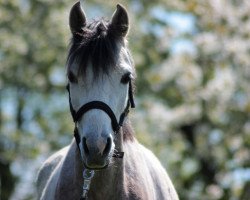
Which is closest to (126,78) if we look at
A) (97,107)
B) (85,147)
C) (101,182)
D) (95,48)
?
(95,48)

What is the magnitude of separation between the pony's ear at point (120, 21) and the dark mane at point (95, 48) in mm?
70

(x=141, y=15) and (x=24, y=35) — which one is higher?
(x=141, y=15)

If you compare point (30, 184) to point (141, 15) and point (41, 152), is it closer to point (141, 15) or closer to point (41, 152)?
point (41, 152)

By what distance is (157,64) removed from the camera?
34.0 m

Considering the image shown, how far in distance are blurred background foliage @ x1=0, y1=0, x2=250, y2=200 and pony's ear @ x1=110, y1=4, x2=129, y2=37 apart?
18224mm

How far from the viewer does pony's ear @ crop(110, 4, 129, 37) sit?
7180 millimetres

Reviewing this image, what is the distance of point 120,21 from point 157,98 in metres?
26.1

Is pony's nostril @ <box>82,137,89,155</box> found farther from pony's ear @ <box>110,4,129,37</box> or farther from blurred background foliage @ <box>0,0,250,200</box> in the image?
blurred background foliage @ <box>0,0,250,200</box>

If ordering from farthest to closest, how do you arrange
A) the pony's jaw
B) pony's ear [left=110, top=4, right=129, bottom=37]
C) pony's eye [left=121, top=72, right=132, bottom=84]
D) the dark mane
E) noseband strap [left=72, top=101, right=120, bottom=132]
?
1. pony's ear [left=110, top=4, right=129, bottom=37]
2. pony's eye [left=121, top=72, right=132, bottom=84]
3. the dark mane
4. noseband strap [left=72, top=101, right=120, bottom=132]
5. the pony's jaw

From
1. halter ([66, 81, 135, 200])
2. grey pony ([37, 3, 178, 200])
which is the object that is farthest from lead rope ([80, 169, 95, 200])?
grey pony ([37, 3, 178, 200])

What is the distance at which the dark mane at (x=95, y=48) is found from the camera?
6781 mm

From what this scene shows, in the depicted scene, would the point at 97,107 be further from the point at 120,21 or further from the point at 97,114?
the point at 120,21

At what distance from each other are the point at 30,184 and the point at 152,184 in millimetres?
25346

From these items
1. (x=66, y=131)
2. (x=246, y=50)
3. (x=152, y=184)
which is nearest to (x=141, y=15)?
(x=66, y=131)
